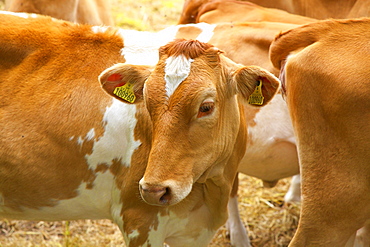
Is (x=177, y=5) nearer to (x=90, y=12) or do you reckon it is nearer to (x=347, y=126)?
(x=90, y=12)

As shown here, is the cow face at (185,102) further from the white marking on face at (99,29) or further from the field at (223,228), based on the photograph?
the field at (223,228)

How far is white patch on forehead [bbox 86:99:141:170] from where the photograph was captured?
130 inches

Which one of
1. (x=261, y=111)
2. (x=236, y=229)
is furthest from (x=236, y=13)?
(x=236, y=229)

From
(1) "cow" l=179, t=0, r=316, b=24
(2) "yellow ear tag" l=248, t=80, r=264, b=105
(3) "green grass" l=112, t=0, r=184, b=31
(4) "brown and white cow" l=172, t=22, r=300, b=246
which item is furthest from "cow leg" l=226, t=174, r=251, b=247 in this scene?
(3) "green grass" l=112, t=0, r=184, b=31

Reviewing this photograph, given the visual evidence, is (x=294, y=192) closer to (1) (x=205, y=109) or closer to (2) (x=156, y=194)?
(1) (x=205, y=109)

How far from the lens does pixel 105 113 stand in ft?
10.9

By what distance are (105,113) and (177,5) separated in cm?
660

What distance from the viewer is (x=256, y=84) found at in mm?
2916

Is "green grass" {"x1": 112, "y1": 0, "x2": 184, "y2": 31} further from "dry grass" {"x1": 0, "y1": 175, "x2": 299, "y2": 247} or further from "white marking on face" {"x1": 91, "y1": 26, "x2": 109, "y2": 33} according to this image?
"white marking on face" {"x1": 91, "y1": 26, "x2": 109, "y2": 33}

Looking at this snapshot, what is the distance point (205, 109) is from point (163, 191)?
48 centimetres

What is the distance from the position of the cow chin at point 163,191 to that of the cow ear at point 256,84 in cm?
62

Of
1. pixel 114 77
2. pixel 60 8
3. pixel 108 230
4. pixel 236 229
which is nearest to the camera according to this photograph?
pixel 114 77

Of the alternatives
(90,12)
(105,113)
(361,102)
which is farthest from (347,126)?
(90,12)

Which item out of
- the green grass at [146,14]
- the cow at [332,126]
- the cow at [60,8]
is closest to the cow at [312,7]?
the cow at [60,8]
